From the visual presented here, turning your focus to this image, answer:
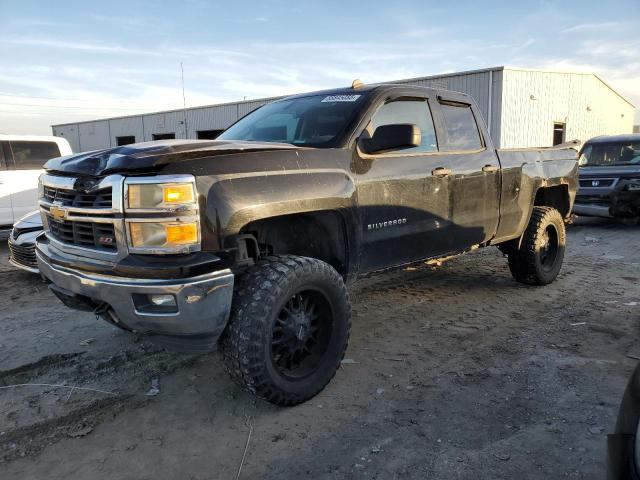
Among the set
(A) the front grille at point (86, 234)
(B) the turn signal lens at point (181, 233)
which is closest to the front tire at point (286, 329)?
(B) the turn signal lens at point (181, 233)

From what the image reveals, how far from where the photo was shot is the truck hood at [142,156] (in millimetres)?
2647

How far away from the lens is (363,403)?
3.16 meters

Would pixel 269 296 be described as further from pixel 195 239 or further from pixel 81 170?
pixel 81 170

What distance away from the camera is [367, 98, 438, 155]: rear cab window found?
382 centimetres

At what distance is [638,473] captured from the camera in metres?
1.54

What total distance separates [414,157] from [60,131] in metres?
44.5

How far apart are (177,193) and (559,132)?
23706 millimetres

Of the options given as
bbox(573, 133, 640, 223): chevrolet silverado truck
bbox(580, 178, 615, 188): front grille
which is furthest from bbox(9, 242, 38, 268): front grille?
bbox(580, 178, 615, 188): front grille

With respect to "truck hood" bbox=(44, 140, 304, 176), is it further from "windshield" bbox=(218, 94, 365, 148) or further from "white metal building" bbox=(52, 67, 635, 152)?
"white metal building" bbox=(52, 67, 635, 152)

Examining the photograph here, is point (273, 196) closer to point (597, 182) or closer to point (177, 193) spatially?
point (177, 193)

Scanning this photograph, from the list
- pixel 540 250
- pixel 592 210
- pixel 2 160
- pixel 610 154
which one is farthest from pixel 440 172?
pixel 610 154

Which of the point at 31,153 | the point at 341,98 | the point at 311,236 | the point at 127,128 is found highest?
the point at 127,128

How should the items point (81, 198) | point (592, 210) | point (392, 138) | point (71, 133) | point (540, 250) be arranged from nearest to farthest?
point (81, 198)
point (392, 138)
point (540, 250)
point (592, 210)
point (71, 133)

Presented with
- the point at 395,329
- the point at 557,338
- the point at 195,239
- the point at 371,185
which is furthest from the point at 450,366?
the point at 195,239
